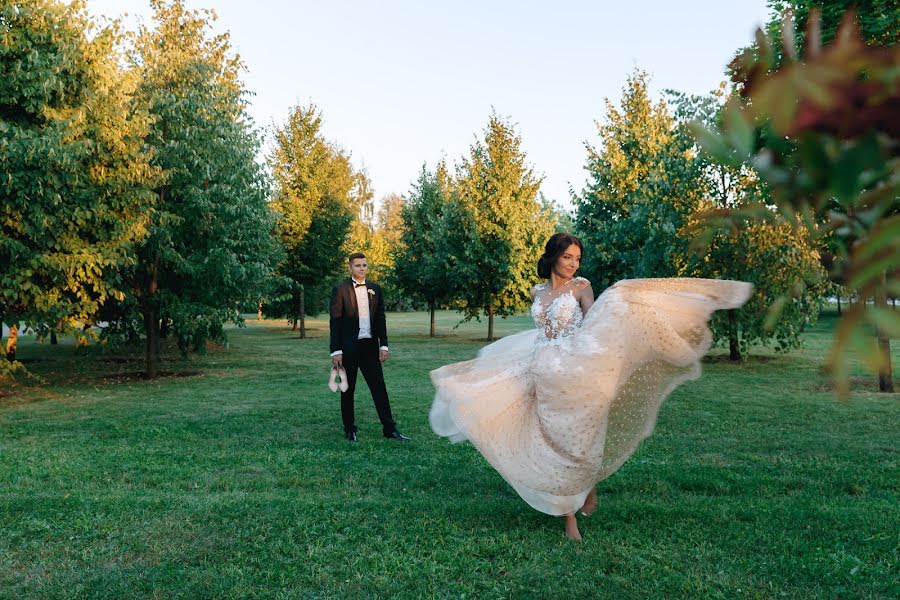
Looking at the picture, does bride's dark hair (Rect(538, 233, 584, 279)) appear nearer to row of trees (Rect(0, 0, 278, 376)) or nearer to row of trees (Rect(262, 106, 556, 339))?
row of trees (Rect(0, 0, 278, 376))

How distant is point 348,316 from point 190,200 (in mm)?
8872

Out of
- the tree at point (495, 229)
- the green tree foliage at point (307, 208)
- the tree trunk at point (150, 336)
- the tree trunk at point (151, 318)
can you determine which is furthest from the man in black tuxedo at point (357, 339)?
the green tree foliage at point (307, 208)

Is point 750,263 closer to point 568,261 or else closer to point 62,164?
point 568,261

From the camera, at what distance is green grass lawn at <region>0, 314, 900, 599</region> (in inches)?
197

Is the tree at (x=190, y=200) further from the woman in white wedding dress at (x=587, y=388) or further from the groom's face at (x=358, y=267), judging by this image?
the woman in white wedding dress at (x=587, y=388)

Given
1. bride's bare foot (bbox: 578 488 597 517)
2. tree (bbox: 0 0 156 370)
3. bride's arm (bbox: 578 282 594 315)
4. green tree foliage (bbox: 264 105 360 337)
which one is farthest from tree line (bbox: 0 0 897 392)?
green tree foliage (bbox: 264 105 360 337)

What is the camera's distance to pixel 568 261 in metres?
6.20

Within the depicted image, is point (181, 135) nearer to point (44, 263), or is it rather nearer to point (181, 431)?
point (44, 263)

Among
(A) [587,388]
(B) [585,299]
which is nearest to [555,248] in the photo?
(B) [585,299]

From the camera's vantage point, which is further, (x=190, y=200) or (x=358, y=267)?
(x=190, y=200)

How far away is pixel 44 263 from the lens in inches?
523

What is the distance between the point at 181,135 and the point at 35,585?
14.1m

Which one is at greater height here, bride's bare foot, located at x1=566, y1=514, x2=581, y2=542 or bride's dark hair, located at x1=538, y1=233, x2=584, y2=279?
bride's dark hair, located at x1=538, y1=233, x2=584, y2=279

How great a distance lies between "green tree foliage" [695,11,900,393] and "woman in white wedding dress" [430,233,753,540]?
4.42 m
